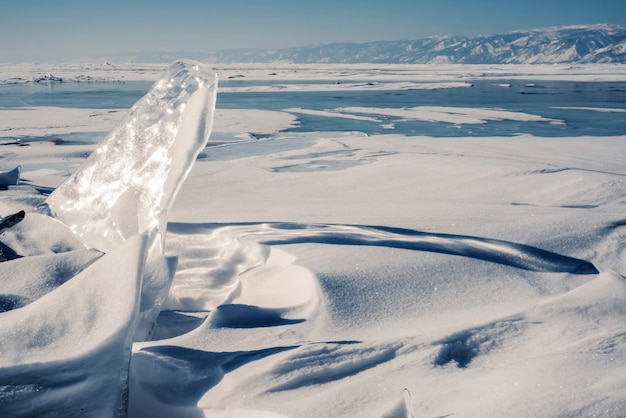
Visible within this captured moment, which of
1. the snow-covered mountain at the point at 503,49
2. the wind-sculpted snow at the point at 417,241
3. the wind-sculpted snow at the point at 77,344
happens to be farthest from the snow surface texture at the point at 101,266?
the snow-covered mountain at the point at 503,49

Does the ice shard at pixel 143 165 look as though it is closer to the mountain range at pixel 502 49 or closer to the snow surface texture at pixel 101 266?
the snow surface texture at pixel 101 266

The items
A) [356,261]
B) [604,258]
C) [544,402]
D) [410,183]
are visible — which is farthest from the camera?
[410,183]

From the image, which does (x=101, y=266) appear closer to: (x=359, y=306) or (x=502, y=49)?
(x=359, y=306)

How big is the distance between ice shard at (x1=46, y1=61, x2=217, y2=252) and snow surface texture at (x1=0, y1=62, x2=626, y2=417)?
12 centimetres

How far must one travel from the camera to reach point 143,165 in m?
1.96

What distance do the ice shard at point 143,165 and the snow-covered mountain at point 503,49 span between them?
8514 centimetres

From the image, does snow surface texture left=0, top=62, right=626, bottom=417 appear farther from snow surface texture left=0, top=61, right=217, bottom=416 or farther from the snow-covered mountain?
the snow-covered mountain

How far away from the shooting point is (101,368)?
1.08 m

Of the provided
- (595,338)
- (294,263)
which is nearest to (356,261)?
(294,263)

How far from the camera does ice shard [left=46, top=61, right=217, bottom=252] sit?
5.92ft

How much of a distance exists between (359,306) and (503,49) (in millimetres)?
150908

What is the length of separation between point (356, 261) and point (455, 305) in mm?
381

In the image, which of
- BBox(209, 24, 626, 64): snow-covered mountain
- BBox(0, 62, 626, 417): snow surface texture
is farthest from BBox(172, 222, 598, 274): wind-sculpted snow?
BBox(209, 24, 626, 64): snow-covered mountain

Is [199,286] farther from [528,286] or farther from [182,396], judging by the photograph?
[528,286]
